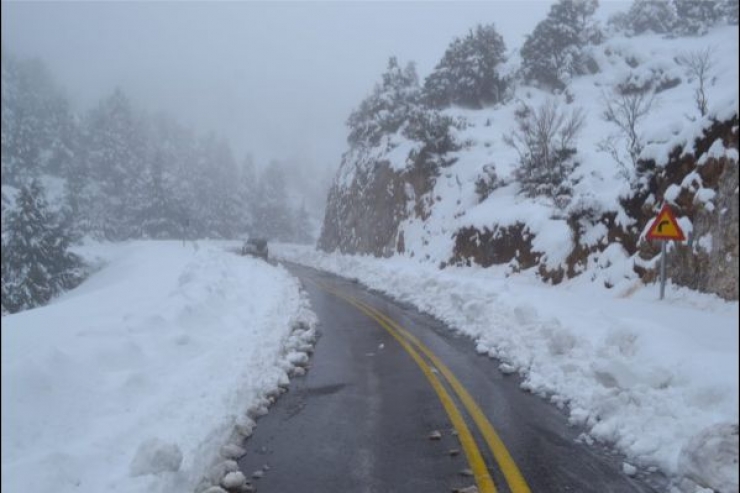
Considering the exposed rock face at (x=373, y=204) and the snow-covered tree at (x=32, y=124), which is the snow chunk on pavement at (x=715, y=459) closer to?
the exposed rock face at (x=373, y=204)

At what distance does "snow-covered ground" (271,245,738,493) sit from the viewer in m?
4.54

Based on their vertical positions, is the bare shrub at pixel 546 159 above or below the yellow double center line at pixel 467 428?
above

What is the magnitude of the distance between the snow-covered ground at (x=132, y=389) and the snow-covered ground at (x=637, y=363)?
3.86 m

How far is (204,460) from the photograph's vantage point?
17.6 ft

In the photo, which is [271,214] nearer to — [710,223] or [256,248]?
[256,248]

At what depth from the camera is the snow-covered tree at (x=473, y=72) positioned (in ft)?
145

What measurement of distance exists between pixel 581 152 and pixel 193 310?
19.8 m

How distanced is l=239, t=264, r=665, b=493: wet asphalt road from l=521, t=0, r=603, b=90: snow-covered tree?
124 ft

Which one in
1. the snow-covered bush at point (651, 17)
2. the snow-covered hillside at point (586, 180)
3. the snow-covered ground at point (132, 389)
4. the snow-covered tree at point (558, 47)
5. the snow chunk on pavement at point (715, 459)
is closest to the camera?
the snow chunk on pavement at point (715, 459)

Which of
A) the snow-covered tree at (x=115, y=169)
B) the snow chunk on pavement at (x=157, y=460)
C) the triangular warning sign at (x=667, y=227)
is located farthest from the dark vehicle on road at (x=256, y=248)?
the snow chunk on pavement at (x=157, y=460)

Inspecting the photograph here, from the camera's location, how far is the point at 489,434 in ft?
19.7

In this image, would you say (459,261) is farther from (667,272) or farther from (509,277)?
(667,272)

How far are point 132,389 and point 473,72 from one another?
136 feet

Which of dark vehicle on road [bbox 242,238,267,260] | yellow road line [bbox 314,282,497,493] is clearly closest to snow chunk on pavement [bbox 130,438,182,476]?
yellow road line [bbox 314,282,497,493]
